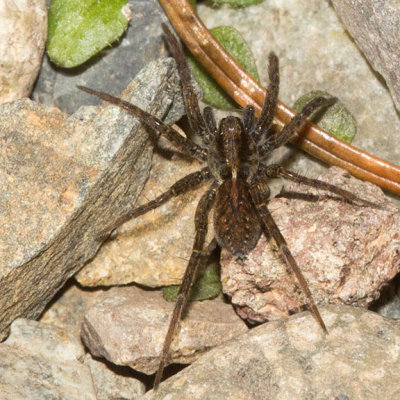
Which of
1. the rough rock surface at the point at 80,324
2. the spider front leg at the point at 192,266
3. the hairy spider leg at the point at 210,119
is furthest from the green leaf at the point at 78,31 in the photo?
the rough rock surface at the point at 80,324

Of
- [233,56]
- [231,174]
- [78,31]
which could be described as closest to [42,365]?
[231,174]

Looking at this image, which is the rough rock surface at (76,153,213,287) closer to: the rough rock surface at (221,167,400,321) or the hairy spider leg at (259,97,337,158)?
the rough rock surface at (221,167,400,321)

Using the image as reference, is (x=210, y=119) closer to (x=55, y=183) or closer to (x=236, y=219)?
(x=236, y=219)

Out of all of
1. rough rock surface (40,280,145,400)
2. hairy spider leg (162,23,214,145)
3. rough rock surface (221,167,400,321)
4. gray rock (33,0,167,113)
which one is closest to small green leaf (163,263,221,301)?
rough rock surface (221,167,400,321)

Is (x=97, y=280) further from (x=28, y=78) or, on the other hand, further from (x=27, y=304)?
(x=28, y=78)

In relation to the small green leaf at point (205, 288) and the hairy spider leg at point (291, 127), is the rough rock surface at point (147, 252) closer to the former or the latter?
the small green leaf at point (205, 288)

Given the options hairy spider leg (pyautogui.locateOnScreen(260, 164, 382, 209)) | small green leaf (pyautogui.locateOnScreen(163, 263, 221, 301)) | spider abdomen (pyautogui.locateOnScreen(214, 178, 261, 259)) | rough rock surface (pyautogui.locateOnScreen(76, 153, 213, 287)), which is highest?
hairy spider leg (pyautogui.locateOnScreen(260, 164, 382, 209))
